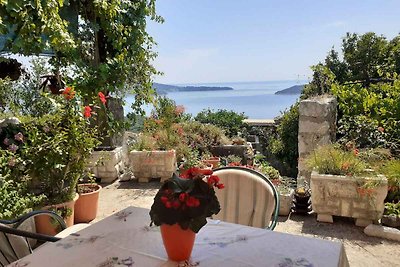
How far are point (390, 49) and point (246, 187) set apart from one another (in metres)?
9.77

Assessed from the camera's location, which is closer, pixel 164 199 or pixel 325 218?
pixel 164 199

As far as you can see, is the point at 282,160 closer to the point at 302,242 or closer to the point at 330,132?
the point at 330,132

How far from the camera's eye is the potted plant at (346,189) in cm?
282

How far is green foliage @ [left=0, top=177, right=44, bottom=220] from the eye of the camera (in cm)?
224

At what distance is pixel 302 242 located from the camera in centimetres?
126

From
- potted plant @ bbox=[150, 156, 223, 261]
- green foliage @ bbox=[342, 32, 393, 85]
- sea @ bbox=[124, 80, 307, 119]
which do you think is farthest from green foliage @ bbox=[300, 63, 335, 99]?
green foliage @ bbox=[342, 32, 393, 85]

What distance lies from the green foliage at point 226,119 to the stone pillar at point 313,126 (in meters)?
2.13

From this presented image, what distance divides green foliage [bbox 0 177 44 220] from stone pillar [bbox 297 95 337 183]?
2.91 metres

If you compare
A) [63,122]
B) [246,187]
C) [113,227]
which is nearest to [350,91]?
[246,187]

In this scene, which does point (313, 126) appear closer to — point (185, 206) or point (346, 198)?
point (346, 198)

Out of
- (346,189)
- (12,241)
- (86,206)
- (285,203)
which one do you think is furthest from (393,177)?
(12,241)

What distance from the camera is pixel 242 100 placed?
13.6m

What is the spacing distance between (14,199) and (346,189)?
2.71m

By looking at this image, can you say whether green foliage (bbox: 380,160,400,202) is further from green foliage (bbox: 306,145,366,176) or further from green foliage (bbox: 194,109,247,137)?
green foliage (bbox: 194,109,247,137)
